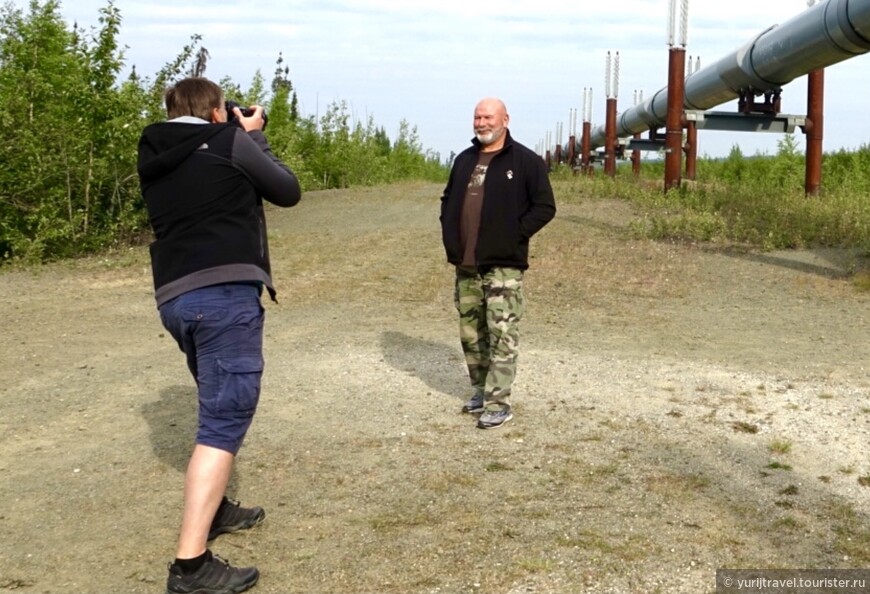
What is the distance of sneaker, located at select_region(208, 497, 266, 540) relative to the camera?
401cm

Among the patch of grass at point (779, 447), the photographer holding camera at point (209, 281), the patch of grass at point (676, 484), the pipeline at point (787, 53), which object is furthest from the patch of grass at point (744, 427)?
the pipeline at point (787, 53)

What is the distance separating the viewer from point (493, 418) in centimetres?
553

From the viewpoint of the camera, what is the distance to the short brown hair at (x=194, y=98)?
3.54m

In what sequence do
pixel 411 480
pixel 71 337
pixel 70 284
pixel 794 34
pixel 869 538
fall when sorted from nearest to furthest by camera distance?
1. pixel 869 538
2. pixel 411 480
3. pixel 71 337
4. pixel 70 284
5. pixel 794 34

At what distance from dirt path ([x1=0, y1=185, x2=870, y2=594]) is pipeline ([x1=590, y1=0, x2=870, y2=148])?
3.13 metres

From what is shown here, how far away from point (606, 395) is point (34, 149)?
977 centimetres

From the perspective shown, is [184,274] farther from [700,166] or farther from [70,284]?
[700,166]

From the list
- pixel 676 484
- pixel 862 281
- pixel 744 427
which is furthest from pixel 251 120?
pixel 862 281

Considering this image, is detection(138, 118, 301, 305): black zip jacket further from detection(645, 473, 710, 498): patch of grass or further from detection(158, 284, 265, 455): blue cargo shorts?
detection(645, 473, 710, 498): patch of grass

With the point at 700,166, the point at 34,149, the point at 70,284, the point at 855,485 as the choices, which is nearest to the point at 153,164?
the point at 855,485

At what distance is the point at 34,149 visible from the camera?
1323 centimetres

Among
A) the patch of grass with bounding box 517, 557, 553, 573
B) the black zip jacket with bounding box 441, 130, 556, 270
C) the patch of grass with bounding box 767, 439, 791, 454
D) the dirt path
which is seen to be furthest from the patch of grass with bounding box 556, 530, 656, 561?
the black zip jacket with bounding box 441, 130, 556, 270

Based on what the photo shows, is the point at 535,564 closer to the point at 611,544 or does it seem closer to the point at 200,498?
the point at 611,544

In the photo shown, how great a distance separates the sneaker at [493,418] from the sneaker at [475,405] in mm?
236
